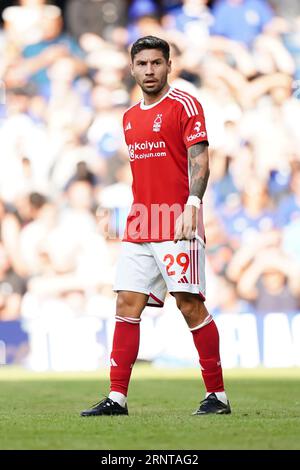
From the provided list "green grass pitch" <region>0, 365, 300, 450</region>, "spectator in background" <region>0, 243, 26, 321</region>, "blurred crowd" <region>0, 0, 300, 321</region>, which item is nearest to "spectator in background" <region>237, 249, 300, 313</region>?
"blurred crowd" <region>0, 0, 300, 321</region>

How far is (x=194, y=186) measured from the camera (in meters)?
6.85

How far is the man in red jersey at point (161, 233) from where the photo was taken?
274 inches

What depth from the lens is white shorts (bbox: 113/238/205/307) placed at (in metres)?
6.93

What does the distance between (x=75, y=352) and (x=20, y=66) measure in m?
4.38

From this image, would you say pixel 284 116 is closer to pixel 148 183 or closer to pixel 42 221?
pixel 42 221

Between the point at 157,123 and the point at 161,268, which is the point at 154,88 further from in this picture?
the point at 161,268

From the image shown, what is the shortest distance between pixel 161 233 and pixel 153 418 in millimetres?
1097

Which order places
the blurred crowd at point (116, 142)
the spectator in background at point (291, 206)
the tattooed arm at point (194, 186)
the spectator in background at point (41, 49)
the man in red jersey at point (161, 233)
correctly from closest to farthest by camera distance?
the tattooed arm at point (194, 186)
the man in red jersey at point (161, 233)
the blurred crowd at point (116, 142)
the spectator in background at point (291, 206)
the spectator in background at point (41, 49)

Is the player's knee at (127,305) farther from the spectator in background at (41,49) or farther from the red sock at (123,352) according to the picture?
the spectator in background at (41,49)

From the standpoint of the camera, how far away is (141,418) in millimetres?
6793

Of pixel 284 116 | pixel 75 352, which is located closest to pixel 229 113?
pixel 284 116

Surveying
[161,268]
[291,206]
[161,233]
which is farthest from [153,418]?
[291,206]

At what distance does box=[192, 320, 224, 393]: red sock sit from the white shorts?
0.67 feet

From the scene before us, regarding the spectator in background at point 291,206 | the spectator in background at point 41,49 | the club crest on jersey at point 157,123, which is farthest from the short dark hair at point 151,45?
the spectator in background at point 41,49
